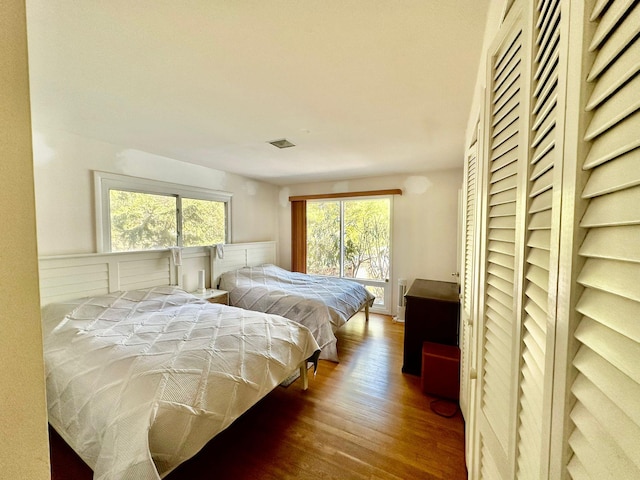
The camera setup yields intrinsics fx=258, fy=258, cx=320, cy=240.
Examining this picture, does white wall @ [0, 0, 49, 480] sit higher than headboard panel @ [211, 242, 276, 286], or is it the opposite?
white wall @ [0, 0, 49, 480]

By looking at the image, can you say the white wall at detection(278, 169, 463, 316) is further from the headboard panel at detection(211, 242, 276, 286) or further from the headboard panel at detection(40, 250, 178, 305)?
the headboard panel at detection(40, 250, 178, 305)

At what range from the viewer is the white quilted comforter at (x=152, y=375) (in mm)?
1189

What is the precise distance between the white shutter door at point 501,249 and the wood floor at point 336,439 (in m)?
0.91

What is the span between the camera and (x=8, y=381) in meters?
0.44

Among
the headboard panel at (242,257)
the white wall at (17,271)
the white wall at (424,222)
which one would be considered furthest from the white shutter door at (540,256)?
the headboard panel at (242,257)

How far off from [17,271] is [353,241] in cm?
431

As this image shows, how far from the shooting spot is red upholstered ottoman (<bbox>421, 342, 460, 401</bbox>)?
2.18 meters

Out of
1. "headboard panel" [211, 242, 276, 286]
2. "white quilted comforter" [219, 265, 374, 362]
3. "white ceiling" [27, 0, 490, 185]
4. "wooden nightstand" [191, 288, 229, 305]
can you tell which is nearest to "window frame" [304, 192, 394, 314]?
"white quilted comforter" [219, 265, 374, 362]

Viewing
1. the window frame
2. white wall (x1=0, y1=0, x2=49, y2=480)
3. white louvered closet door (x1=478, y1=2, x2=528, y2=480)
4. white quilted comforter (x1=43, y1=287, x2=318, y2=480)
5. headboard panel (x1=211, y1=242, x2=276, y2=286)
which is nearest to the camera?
white wall (x1=0, y1=0, x2=49, y2=480)

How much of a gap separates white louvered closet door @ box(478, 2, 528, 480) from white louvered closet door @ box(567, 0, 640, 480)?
278 mm

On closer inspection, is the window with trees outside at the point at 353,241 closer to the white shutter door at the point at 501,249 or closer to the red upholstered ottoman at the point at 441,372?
the red upholstered ottoman at the point at 441,372

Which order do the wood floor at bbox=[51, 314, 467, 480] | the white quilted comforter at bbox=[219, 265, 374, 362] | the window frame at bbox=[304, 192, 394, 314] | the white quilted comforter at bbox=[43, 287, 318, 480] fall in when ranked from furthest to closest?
the window frame at bbox=[304, 192, 394, 314]
the white quilted comforter at bbox=[219, 265, 374, 362]
the wood floor at bbox=[51, 314, 467, 480]
the white quilted comforter at bbox=[43, 287, 318, 480]

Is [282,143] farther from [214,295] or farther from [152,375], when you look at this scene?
[152,375]

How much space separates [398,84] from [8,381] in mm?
1935
